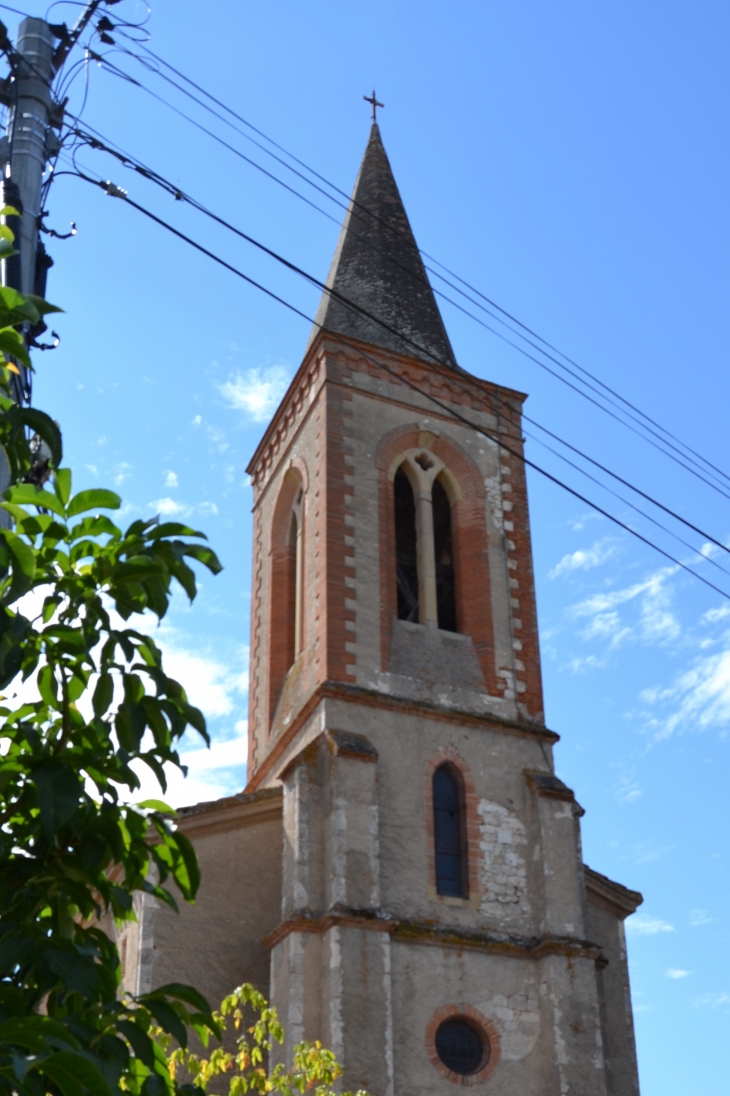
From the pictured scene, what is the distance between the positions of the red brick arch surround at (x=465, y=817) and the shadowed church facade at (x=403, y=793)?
0.05m

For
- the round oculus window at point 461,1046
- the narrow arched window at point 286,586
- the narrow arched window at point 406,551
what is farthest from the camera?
the narrow arched window at point 286,586

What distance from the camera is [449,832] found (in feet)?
62.1

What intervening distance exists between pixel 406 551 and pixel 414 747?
4.19m

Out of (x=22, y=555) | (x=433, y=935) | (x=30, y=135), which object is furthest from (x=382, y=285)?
(x=22, y=555)

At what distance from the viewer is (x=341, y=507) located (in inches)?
829

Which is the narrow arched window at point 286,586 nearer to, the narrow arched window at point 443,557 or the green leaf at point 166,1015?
the narrow arched window at point 443,557

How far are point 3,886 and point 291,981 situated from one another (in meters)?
12.5

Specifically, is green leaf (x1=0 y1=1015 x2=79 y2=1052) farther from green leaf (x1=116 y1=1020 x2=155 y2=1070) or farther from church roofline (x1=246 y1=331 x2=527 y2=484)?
church roofline (x1=246 y1=331 x2=527 y2=484)

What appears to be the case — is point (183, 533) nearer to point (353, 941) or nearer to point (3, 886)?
point (3, 886)

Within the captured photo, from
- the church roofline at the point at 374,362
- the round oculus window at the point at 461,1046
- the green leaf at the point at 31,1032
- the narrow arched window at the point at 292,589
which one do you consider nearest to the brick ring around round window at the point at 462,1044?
the round oculus window at the point at 461,1046

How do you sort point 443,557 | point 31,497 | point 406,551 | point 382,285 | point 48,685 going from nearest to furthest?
point 31,497 < point 48,685 < point 406,551 < point 443,557 < point 382,285

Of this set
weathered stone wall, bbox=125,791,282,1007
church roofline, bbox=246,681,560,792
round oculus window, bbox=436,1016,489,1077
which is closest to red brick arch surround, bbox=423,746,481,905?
church roofline, bbox=246,681,560,792

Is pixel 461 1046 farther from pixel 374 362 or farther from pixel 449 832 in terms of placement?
pixel 374 362

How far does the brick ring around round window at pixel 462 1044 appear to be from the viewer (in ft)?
55.7
